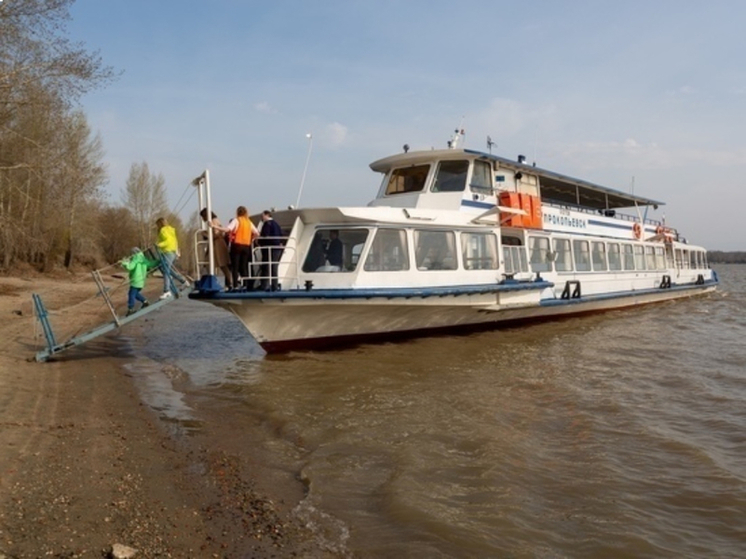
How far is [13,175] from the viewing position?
27.3 metres

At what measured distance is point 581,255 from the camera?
17.6 meters

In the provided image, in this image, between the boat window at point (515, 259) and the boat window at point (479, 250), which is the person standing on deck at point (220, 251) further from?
the boat window at point (515, 259)

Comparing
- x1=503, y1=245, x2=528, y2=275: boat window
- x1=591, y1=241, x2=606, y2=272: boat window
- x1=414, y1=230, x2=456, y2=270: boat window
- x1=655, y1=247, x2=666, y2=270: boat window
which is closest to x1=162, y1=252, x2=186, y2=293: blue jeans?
x1=414, y1=230, x2=456, y2=270: boat window

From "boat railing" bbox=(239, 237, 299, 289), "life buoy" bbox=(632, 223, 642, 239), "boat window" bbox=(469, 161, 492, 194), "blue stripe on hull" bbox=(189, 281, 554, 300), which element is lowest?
"blue stripe on hull" bbox=(189, 281, 554, 300)

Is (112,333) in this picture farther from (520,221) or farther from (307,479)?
(307,479)

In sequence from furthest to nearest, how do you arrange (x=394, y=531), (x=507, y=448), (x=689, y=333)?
(x=689, y=333) → (x=507, y=448) → (x=394, y=531)

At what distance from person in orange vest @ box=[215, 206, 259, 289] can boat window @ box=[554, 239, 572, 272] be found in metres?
9.15

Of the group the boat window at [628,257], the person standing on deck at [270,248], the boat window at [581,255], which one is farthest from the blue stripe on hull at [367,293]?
the boat window at [628,257]

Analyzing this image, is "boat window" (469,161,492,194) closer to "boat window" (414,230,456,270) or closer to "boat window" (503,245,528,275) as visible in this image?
"boat window" (503,245,528,275)

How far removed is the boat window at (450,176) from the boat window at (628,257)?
920 centimetres

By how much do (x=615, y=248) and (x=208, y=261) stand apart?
562 inches

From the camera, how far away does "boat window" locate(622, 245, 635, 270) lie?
66.2 ft

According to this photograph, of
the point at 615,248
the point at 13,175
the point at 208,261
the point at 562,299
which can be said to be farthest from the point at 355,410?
the point at 13,175

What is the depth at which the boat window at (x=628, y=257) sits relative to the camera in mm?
20188
